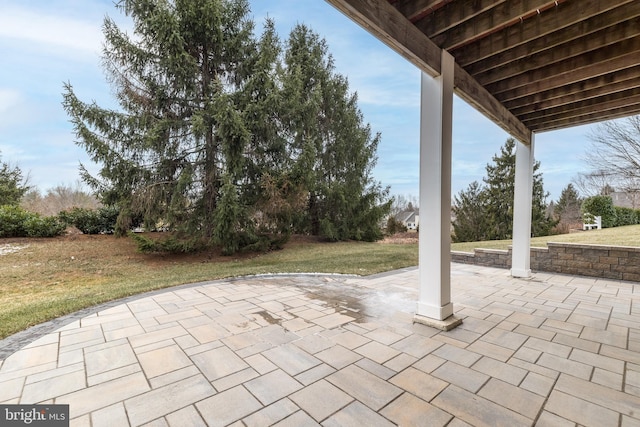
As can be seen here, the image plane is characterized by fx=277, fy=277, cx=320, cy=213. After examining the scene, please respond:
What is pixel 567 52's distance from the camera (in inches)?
107

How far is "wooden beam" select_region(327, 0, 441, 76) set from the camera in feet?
6.29

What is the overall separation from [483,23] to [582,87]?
1.98 m

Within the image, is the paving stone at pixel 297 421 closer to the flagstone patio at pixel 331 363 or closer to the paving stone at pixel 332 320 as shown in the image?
the flagstone patio at pixel 331 363

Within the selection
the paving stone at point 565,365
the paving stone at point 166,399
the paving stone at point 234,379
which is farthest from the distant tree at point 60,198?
the paving stone at point 565,365

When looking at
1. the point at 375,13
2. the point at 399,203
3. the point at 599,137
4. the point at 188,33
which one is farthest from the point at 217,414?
the point at 399,203

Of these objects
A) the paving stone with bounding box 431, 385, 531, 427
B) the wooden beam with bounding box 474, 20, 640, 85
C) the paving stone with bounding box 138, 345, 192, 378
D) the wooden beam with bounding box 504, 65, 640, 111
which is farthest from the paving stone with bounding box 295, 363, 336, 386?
the wooden beam with bounding box 504, 65, 640, 111

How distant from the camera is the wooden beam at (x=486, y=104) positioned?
3062 millimetres

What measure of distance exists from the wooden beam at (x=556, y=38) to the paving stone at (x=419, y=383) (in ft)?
9.84

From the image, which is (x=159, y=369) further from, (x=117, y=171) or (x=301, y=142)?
(x=301, y=142)

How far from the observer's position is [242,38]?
8453 millimetres

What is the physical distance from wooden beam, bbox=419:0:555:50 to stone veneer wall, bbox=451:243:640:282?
4505mm

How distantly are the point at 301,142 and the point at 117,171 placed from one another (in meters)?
5.76

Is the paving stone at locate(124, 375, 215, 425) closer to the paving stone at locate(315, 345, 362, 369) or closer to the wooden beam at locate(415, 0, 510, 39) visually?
the paving stone at locate(315, 345, 362, 369)

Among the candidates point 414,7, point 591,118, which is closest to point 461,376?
point 414,7
